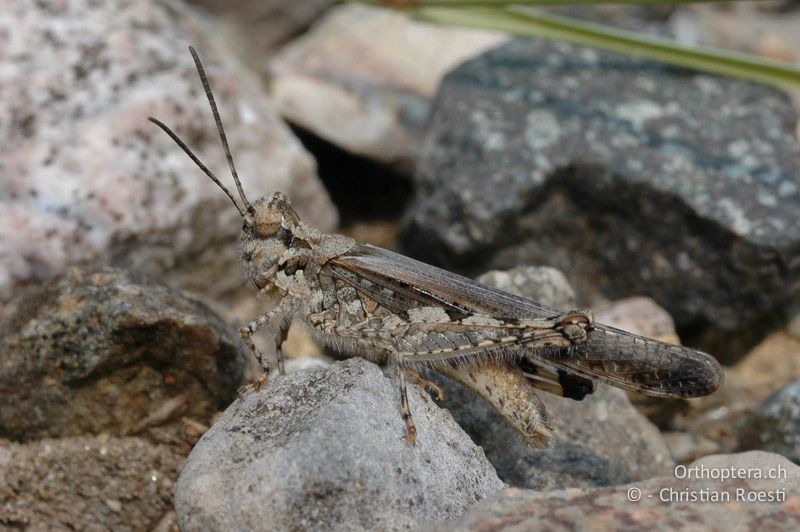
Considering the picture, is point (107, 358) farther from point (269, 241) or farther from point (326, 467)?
point (326, 467)

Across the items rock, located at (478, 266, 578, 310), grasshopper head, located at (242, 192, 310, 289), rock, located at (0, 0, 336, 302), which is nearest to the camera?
grasshopper head, located at (242, 192, 310, 289)

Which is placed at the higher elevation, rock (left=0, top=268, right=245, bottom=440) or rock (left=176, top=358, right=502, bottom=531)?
rock (left=176, top=358, right=502, bottom=531)

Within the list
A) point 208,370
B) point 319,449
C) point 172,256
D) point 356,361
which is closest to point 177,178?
point 172,256

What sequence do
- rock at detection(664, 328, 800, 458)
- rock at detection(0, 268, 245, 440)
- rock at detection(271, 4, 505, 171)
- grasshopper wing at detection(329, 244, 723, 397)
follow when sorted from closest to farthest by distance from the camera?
1. grasshopper wing at detection(329, 244, 723, 397)
2. rock at detection(0, 268, 245, 440)
3. rock at detection(664, 328, 800, 458)
4. rock at detection(271, 4, 505, 171)

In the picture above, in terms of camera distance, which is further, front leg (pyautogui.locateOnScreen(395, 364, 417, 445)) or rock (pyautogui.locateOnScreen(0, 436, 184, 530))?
rock (pyautogui.locateOnScreen(0, 436, 184, 530))

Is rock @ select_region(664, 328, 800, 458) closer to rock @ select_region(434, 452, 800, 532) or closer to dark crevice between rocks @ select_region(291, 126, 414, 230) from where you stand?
rock @ select_region(434, 452, 800, 532)

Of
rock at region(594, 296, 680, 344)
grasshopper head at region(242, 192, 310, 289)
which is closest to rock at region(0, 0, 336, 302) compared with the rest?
grasshopper head at region(242, 192, 310, 289)
